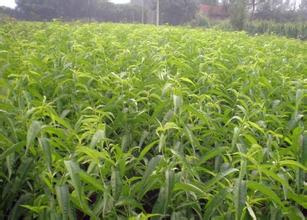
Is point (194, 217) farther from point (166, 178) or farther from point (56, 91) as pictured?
point (56, 91)

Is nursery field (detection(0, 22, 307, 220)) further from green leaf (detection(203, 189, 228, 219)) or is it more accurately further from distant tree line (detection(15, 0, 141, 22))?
distant tree line (detection(15, 0, 141, 22))

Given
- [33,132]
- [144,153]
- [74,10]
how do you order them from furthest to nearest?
[74,10] → [144,153] → [33,132]

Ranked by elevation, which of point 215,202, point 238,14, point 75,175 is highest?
point 238,14

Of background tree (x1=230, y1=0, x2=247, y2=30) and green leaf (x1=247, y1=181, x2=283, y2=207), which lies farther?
background tree (x1=230, y1=0, x2=247, y2=30)

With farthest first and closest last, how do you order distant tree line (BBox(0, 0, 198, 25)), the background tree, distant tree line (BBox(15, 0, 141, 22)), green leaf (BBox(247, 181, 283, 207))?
distant tree line (BBox(15, 0, 141, 22)), distant tree line (BBox(0, 0, 198, 25)), the background tree, green leaf (BBox(247, 181, 283, 207))

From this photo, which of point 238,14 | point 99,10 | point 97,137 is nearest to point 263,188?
point 97,137

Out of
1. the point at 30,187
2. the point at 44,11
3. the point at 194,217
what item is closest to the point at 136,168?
the point at 194,217

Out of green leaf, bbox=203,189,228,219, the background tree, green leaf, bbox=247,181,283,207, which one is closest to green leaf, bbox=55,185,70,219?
green leaf, bbox=203,189,228,219

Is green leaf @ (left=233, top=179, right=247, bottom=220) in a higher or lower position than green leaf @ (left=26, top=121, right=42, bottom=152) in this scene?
lower

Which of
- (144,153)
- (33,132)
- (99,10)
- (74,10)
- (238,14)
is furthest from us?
(99,10)

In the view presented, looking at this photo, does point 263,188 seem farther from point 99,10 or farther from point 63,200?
point 99,10

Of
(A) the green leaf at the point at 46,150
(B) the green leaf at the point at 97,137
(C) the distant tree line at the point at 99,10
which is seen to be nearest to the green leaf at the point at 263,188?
(B) the green leaf at the point at 97,137

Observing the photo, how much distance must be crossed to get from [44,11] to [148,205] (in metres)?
31.2

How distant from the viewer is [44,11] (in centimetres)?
3022
